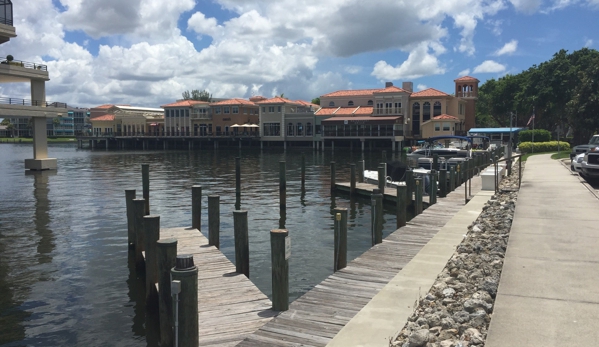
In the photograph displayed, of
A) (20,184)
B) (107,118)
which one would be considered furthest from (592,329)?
(107,118)

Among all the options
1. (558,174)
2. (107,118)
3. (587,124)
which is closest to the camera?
(558,174)

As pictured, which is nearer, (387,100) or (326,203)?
(326,203)

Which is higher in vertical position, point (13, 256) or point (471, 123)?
point (471, 123)

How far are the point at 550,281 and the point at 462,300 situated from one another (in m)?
1.40

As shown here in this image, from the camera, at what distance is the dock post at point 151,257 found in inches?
401

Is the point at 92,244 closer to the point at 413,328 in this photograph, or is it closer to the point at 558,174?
the point at 413,328

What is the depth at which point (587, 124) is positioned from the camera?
4609 centimetres

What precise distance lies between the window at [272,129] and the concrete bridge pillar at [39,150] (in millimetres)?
50836

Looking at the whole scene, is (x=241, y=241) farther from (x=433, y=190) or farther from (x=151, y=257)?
(x=433, y=190)

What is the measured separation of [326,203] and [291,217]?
168 inches

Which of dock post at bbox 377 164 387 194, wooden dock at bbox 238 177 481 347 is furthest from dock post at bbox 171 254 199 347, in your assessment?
dock post at bbox 377 164 387 194

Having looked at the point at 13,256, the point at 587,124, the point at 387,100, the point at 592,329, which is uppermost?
the point at 387,100

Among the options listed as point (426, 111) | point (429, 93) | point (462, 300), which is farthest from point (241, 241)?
point (429, 93)

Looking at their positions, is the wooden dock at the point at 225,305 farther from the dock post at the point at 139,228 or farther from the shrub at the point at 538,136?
the shrub at the point at 538,136
